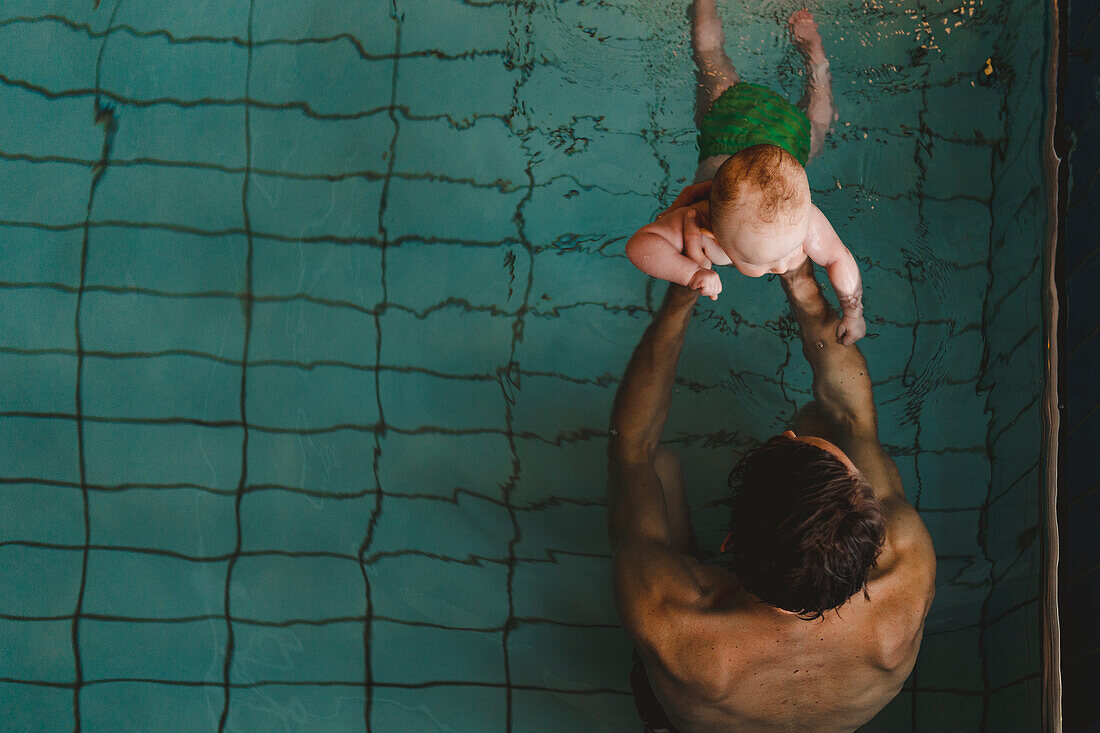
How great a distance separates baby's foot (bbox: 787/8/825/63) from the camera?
2.14 meters

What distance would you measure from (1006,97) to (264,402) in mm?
2075

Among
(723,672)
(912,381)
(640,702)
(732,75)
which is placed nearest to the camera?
(723,672)

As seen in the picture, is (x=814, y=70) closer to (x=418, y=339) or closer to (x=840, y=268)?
(x=840, y=268)

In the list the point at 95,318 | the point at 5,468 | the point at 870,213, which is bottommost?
the point at 5,468

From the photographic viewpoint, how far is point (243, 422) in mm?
2139

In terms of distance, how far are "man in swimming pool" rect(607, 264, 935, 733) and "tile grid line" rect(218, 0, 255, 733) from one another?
1031mm

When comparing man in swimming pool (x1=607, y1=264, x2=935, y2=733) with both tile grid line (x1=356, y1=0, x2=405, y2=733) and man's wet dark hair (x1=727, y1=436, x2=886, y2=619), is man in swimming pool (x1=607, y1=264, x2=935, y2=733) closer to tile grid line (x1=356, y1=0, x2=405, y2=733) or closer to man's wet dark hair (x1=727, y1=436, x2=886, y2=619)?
man's wet dark hair (x1=727, y1=436, x2=886, y2=619)

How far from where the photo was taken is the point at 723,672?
4.19ft

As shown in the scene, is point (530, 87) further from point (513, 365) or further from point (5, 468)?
point (5, 468)

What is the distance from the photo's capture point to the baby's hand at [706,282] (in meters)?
1.39

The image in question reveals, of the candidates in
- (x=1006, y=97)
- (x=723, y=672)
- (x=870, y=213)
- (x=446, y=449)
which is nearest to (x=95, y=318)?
(x=446, y=449)

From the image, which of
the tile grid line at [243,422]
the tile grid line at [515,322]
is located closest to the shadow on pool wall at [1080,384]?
the tile grid line at [515,322]

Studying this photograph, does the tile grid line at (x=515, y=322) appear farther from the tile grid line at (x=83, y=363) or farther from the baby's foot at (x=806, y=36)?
the tile grid line at (x=83, y=363)

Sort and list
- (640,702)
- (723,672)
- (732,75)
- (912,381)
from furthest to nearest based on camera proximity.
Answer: (732,75) < (912,381) < (640,702) < (723,672)
